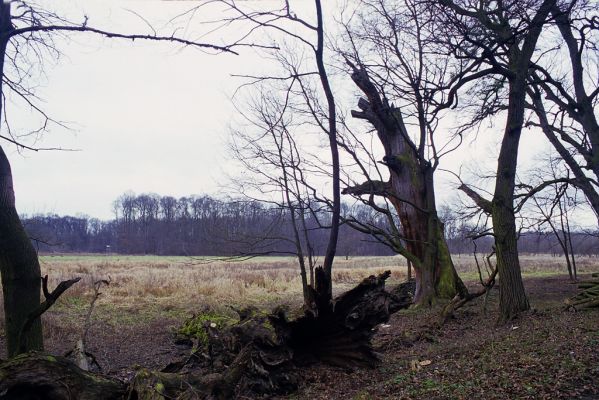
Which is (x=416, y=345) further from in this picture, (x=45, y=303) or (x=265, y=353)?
(x=45, y=303)

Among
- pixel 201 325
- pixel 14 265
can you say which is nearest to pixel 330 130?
pixel 14 265

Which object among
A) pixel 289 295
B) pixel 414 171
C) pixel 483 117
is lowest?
pixel 289 295

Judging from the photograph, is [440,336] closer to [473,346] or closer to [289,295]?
[473,346]

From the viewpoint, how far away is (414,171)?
53.7 ft

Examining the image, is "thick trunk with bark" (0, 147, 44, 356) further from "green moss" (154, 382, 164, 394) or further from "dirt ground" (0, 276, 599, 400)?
"green moss" (154, 382, 164, 394)

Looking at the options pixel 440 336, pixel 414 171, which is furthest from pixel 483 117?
pixel 440 336

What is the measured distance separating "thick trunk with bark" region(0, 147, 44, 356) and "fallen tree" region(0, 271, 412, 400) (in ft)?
6.25

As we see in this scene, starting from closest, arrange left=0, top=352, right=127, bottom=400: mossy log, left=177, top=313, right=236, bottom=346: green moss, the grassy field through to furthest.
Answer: left=0, top=352, right=127, bottom=400: mossy log, the grassy field, left=177, top=313, right=236, bottom=346: green moss

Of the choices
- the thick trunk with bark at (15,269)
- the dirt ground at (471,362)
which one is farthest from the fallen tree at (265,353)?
the thick trunk with bark at (15,269)

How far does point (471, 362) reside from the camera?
6.71 meters

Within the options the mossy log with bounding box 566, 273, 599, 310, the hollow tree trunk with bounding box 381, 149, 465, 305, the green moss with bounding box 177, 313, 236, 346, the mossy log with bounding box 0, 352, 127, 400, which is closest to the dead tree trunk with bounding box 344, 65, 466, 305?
the hollow tree trunk with bounding box 381, 149, 465, 305

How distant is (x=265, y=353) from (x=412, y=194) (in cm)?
1058

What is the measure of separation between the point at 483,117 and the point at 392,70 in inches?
120

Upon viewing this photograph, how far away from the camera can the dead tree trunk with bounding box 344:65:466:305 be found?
15.9 meters
